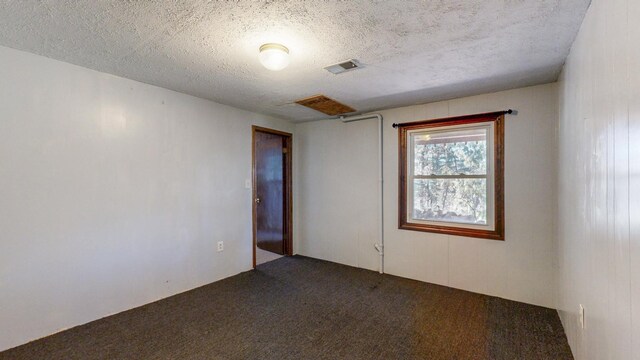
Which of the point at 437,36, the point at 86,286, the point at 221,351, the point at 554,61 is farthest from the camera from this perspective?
the point at 86,286

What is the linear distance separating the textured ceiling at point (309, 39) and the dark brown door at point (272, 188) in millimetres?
1823

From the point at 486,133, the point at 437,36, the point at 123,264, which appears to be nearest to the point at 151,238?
the point at 123,264

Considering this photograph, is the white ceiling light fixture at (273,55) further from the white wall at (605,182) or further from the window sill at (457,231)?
the window sill at (457,231)

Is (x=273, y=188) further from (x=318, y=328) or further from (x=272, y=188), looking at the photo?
(x=318, y=328)

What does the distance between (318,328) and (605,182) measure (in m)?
2.13

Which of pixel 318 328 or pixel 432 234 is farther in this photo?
pixel 432 234

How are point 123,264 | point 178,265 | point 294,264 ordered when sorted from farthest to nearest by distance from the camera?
1. point 294,264
2. point 178,265
3. point 123,264

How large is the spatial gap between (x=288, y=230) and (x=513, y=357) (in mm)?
3294

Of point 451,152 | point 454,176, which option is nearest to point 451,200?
point 454,176

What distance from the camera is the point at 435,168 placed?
3.43 meters

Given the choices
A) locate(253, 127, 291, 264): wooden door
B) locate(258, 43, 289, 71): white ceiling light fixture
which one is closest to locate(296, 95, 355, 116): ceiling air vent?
locate(253, 127, 291, 264): wooden door

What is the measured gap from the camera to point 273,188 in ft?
15.7

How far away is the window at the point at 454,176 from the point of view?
9.96 ft

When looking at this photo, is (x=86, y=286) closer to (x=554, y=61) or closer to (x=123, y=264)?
(x=123, y=264)
